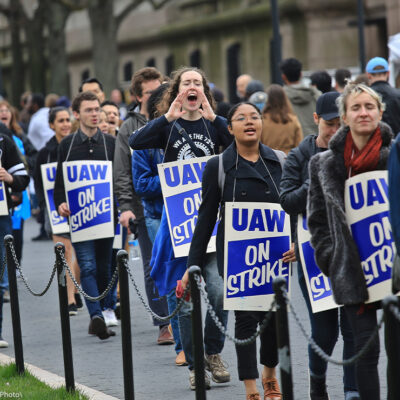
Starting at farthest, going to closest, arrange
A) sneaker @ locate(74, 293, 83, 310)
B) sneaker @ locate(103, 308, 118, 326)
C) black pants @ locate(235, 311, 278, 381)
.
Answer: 1. sneaker @ locate(74, 293, 83, 310)
2. sneaker @ locate(103, 308, 118, 326)
3. black pants @ locate(235, 311, 278, 381)

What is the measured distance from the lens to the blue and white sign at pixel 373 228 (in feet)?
19.7

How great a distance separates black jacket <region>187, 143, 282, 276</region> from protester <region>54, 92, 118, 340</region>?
9.90 feet

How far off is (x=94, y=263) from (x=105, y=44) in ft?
74.6

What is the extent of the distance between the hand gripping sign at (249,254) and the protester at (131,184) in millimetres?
2544

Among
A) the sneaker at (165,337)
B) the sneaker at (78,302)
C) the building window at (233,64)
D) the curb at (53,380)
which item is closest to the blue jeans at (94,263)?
the sneaker at (165,337)

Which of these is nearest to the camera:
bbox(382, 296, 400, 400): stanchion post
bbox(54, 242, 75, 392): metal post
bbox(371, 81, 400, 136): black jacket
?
bbox(382, 296, 400, 400): stanchion post

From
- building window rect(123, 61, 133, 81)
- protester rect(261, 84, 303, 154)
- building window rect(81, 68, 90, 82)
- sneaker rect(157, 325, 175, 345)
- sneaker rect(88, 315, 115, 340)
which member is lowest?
sneaker rect(157, 325, 175, 345)

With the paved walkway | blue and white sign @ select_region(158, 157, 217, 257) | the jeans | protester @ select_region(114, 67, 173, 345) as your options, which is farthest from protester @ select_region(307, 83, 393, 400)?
protester @ select_region(114, 67, 173, 345)

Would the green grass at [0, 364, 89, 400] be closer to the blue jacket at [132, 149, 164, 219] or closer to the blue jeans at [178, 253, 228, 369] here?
the blue jeans at [178, 253, 228, 369]

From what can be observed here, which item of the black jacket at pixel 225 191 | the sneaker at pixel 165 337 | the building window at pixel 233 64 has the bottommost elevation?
the sneaker at pixel 165 337

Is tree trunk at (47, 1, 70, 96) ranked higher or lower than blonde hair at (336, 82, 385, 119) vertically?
higher

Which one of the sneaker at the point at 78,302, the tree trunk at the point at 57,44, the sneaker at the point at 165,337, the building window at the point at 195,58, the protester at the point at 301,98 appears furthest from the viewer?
the building window at the point at 195,58

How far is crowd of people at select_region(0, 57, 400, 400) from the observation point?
239 inches

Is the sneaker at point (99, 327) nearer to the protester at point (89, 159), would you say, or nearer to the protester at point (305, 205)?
the protester at point (89, 159)
